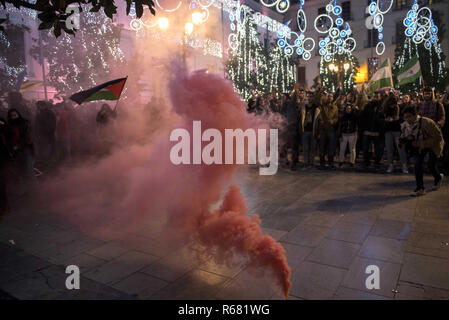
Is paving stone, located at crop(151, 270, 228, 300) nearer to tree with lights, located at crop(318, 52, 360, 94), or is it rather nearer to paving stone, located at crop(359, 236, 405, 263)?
paving stone, located at crop(359, 236, 405, 263)

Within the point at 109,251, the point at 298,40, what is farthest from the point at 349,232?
the point at 298,40

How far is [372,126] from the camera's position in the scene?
9.28 meters

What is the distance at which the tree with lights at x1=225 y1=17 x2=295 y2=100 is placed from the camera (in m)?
20.6

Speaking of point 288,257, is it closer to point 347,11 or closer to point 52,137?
point 52,137

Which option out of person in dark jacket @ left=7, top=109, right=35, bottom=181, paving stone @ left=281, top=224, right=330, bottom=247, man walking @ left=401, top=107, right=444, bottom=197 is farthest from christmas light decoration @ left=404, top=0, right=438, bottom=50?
person in dark jacket @ left=7, top=109, right=35, bottom=181

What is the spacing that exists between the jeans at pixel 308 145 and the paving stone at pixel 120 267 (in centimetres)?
666

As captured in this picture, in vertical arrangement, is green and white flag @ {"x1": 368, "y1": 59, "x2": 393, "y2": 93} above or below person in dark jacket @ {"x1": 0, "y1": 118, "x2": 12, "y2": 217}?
above

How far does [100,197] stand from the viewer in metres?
6.52

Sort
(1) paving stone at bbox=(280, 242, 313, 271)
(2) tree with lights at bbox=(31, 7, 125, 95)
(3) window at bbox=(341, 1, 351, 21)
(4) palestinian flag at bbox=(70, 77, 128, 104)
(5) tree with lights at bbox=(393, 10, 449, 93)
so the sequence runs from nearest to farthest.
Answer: (1) paving stone at bbox=(280, 242, 313, 271) → (4) palestinian flag at bbox=(70, 77, 128, 104) → (2) tree with lights at bbox=(31, 7, 125, 95) → (5) tree with lights at bbox=(393, 10, 449, 93) → (3) window at bbox=(341, 1, 351, 21)

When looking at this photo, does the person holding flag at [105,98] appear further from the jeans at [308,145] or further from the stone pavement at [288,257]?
the jeans at [308,145]

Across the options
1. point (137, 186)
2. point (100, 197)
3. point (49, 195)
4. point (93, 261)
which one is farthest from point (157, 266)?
point (49, 195)
